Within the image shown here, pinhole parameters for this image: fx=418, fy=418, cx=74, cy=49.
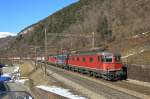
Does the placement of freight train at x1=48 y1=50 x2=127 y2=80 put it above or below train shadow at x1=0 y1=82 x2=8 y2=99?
above

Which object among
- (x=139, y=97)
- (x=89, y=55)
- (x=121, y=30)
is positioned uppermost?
(x=121, y=30)

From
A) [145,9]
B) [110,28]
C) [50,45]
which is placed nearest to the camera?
[145,9]

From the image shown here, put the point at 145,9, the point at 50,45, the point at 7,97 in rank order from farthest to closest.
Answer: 1. the point at 50,45
2. the point at 145,9
3. the point at 7,97

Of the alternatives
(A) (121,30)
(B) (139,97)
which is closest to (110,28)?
(A) (121,30)

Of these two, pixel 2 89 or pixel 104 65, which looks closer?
pixel 2 89

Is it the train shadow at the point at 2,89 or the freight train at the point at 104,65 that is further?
the freight train at the point at 104,65

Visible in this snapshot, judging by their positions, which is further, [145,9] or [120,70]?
[145,9]

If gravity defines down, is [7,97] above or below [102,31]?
below

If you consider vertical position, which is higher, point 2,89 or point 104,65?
point 104,65

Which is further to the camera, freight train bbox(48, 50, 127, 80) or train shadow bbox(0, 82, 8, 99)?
freight train bbox(48, 50, 127, 80)

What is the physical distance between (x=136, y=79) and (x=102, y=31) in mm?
73138

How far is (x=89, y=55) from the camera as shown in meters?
54.0

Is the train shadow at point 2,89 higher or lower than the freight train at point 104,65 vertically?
lower

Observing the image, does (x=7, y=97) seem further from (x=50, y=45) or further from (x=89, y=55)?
(x=50, y=45)
